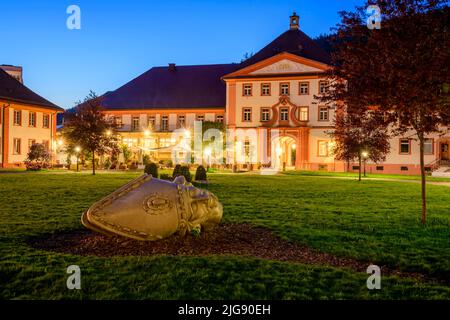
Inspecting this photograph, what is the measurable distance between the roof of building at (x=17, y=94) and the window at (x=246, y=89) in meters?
20.9

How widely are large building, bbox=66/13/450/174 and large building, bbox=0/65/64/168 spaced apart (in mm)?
8860

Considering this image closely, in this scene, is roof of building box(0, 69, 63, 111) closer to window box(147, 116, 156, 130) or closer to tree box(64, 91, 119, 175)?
window box(147, 116, 156, 130)

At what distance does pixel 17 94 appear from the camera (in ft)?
135

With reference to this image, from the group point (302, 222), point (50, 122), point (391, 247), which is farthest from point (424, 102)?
point (50, 122)

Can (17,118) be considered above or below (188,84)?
below

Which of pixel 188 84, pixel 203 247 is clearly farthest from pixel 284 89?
pixel 203 247

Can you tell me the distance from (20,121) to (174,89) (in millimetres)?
18483

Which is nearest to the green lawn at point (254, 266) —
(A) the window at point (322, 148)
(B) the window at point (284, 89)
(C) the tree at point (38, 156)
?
(C) the tree at point (38, 156)

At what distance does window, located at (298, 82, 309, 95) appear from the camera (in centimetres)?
4275

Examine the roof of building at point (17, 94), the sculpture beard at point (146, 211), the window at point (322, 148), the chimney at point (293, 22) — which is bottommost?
the sculpture beard at point (146, 211)

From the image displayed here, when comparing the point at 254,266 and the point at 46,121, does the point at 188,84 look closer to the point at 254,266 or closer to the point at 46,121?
the point at 46,121

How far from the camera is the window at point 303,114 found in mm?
43031

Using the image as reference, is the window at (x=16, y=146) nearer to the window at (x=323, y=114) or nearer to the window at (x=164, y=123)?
the window at (x=164, y=123)

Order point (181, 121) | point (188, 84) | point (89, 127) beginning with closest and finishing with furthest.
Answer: point (89, 127), point (181, 121), point (188, 84)
